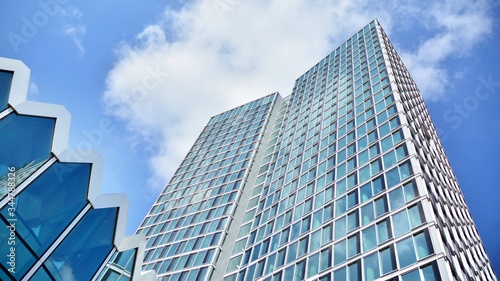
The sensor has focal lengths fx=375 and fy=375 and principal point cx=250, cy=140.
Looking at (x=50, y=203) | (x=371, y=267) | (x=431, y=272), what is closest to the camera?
(x=50, y=203)

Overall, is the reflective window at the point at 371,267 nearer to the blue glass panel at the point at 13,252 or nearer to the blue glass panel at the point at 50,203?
the blue glass panel at the point at 50,203

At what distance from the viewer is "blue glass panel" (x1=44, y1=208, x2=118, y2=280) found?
13250mm

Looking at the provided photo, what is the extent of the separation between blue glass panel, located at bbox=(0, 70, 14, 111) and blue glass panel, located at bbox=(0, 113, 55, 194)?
42 centimetres

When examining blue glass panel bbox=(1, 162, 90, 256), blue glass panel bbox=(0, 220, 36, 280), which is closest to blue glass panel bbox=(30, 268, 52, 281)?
blue glass panel bbox=(0, 220, 36, 280)

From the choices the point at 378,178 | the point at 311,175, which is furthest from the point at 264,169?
the point at 378,178

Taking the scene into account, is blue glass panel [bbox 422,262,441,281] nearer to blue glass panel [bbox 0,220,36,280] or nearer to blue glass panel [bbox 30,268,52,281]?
blue glass panel [bbox 30,268,52,281]

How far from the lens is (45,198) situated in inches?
492

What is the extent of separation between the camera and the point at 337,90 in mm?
58719

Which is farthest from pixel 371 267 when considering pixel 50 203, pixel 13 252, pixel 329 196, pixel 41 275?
pixel 13 252

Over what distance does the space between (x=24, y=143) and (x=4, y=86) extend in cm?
190

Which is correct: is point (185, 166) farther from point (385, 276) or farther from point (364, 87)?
point (385, 276)

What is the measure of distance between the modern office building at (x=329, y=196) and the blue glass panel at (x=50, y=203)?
18.9 metres

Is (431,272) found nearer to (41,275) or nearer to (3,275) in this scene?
(41,275)

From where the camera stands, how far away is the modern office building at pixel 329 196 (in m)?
26.5
